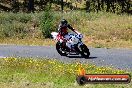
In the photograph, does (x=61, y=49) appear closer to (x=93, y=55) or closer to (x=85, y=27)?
(x=93, y=55)

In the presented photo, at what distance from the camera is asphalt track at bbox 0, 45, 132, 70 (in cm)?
1891

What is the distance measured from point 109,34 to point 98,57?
1088 cm

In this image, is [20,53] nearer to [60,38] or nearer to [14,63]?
[60,38]

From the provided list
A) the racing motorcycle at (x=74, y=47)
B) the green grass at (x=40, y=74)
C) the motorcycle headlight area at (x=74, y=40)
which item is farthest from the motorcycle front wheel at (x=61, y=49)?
the green grass at (x=40, y=74)

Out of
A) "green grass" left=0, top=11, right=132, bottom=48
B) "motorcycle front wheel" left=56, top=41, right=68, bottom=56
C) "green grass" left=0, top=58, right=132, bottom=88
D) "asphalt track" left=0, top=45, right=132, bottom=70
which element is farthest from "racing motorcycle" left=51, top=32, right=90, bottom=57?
"green grass" left=0, top=11, right=132, bottom=48

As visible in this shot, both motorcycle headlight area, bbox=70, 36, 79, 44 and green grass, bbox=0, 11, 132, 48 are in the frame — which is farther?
green grass, bbox=0, 11, 132, 48

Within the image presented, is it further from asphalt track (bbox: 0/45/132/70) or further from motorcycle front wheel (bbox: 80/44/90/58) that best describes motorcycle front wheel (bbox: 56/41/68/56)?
motorcycle front wheel (bbox: 80/44/90/58)

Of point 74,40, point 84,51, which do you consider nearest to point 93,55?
point 84,51

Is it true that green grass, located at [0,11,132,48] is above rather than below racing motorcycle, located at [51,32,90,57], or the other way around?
below

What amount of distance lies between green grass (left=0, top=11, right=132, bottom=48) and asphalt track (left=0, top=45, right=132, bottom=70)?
5.46 metres

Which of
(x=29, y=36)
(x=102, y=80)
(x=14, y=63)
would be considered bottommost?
(x=29, y=36)

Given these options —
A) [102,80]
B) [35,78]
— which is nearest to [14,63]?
[35,78]

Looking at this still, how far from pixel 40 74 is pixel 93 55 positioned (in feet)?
22.8

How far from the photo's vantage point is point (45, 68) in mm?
16234
